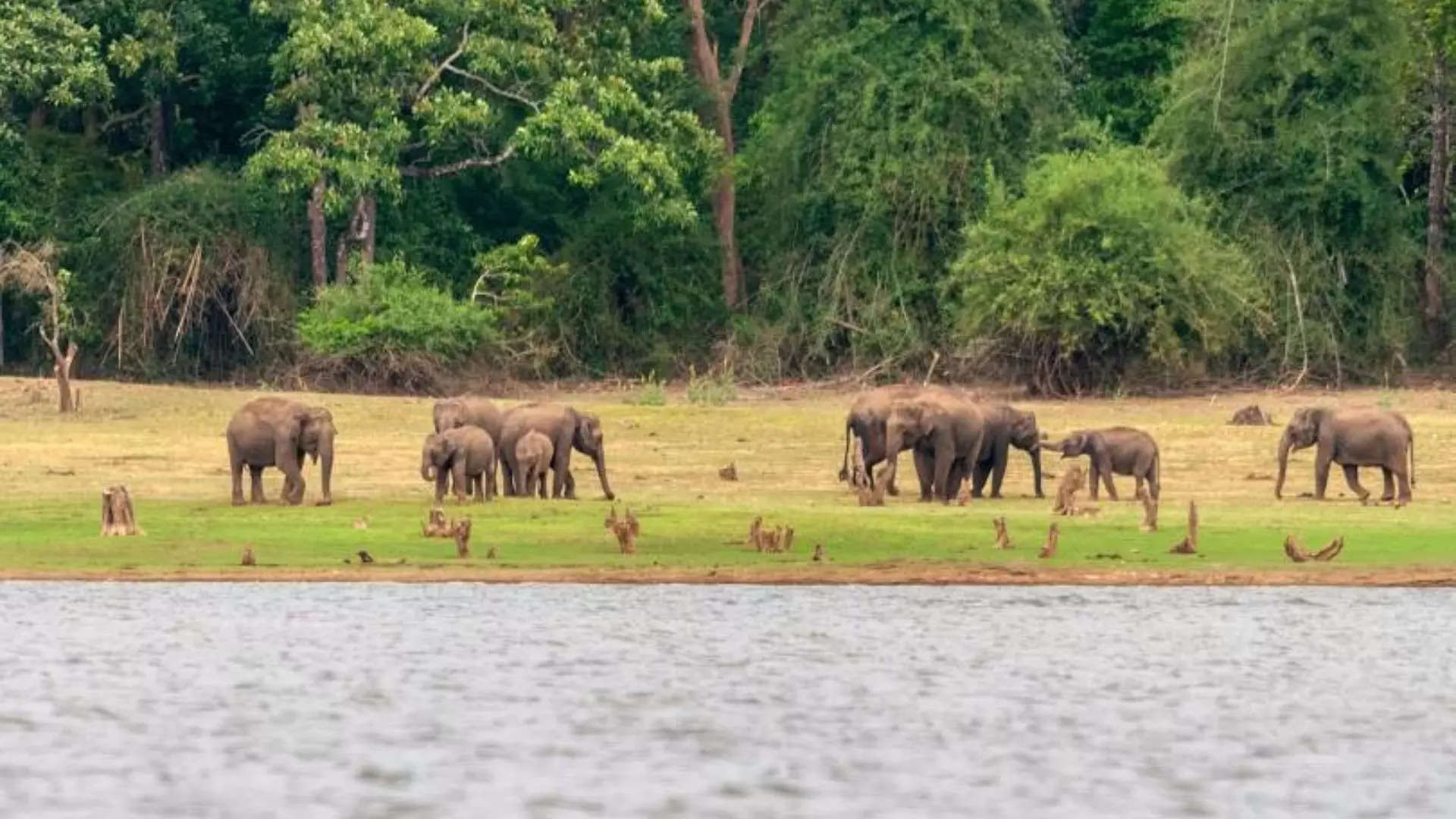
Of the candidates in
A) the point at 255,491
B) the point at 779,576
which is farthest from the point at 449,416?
the point at 779,576

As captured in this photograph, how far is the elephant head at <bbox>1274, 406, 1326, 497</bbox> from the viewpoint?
35969 mm

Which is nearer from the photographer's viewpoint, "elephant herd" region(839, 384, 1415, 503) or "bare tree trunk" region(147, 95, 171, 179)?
"elephant herd" region(839, 384, 1415, 503)

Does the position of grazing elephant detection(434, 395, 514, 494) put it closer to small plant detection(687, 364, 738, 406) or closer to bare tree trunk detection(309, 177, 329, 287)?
small plant detection(687, 364, 738, 406)

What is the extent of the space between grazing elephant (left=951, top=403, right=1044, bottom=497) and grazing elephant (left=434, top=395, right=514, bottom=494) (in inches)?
222

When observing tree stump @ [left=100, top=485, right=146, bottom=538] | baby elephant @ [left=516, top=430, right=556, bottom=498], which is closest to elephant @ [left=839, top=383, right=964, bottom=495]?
baby elephant @ [left=516, top=430, right=556, bottom=498]

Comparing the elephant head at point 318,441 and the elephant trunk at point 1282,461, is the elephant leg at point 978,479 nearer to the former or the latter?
the elephant trunk at point 1282,461

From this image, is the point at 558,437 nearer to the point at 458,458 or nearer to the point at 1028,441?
the point at 458,458

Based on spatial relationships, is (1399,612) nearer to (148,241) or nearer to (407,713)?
(407,713)

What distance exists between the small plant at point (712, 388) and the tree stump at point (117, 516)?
17.8 meters

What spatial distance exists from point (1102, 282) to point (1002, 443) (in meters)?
14.6

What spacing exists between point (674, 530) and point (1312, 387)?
2307cm

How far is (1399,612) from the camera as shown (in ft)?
90.3

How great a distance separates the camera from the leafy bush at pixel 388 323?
5241cm

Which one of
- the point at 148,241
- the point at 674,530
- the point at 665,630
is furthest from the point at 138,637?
the point at 148,241
